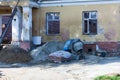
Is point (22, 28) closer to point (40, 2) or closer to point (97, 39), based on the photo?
point (40, 2)

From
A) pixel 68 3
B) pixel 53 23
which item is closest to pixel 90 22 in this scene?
pixel 68 3

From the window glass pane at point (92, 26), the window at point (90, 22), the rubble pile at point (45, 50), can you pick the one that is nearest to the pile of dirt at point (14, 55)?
the rubble pile at point (45, 50)

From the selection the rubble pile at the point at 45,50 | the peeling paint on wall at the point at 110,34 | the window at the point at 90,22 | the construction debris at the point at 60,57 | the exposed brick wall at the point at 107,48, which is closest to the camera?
the construction debris at the point at 60,57

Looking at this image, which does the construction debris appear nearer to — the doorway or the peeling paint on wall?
the peeling paint on wall

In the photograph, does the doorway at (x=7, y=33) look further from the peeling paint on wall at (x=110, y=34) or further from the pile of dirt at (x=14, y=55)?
the peeling paint on wall at (x=110, y=34)

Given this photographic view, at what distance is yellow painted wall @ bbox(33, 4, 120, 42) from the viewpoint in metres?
23.6

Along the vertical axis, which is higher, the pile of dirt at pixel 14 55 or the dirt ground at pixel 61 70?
the pile of dirt at pixel 14 55

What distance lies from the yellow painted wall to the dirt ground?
10.8ft

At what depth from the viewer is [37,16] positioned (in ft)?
84.0

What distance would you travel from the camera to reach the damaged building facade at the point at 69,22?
23703 millimetres

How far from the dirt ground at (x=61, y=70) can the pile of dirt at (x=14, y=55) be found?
46.9 inches

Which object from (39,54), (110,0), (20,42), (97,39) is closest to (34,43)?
(20,42)

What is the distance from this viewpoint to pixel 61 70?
1767 centimetres

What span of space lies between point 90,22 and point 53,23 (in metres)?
2.78
